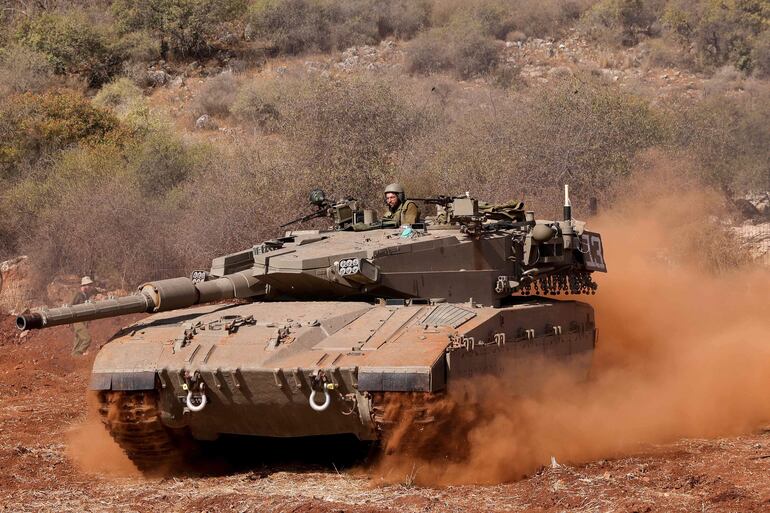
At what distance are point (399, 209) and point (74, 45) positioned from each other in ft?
116

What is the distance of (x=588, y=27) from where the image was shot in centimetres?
5653

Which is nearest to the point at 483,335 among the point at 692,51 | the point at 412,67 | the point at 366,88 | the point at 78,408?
the point at 78,408

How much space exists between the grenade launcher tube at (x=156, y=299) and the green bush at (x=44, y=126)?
2136 cm

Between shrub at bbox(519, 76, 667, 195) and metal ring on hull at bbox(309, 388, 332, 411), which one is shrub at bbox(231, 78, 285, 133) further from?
metal ring on hull at bbox(309, 388, 332, 411)

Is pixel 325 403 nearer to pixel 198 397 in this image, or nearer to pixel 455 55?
pixel 198 397

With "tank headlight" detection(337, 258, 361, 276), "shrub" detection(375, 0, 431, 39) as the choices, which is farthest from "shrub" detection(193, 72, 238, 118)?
"tank headlight" detection(337, 258, 361, 276)

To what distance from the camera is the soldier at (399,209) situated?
632 inches

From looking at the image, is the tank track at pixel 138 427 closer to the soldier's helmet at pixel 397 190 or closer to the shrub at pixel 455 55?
the soldier's helmet at pixel 397 190

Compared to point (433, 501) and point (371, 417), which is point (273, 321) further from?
point (433, 501)

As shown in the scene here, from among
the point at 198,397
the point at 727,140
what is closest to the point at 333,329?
the point at 198,397

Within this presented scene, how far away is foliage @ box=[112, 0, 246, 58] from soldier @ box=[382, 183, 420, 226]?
3590 cm

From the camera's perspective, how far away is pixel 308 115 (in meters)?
29.9

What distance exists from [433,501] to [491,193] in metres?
16.8

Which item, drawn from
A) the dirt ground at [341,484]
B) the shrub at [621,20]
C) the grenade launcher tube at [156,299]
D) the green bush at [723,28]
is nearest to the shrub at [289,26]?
the shrub at [621,20]
